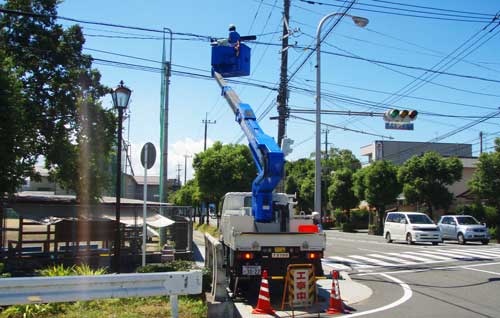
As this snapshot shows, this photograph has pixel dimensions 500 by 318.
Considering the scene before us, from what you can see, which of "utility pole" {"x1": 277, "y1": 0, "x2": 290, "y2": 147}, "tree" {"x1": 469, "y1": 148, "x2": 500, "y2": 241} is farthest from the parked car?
"utility pole" {"x1": 277, "y1": 0, "x2": 290, "y2": 147}

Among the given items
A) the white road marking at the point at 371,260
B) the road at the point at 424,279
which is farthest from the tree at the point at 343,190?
the white road marking at the point at 371,260

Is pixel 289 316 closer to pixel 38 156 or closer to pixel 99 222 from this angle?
pixel 99 222

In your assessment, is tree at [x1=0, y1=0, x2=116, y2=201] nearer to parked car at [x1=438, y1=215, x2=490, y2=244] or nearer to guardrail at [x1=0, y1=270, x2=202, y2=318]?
guardrail at [x1=0, y1=270, x2=202, y2=318]

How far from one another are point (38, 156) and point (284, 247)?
12.6m

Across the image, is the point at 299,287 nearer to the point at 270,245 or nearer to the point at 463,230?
the point at 270,245

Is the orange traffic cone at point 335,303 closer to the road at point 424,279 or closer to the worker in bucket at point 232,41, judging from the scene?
the road at point 424,279

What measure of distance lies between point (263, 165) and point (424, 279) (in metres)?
6.46

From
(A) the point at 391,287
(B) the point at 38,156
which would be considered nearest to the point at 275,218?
(A) the point at 391,287

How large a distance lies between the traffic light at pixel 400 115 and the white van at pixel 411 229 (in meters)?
9.02

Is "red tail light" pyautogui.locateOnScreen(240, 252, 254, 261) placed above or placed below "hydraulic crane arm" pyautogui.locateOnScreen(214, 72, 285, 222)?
below

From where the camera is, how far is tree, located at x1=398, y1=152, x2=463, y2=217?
3869 cm

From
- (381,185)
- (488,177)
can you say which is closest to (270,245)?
(488,177)

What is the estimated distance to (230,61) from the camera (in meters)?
15.1

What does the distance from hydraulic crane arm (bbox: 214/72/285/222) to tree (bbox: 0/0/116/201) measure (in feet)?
27.9
